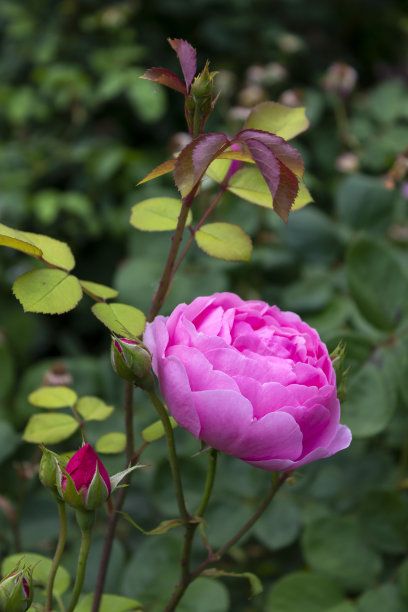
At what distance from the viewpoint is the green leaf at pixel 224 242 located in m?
0.46

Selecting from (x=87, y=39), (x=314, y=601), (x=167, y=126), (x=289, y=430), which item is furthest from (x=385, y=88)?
(x=289, y=430)

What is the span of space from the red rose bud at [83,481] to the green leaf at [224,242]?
0.56 feet

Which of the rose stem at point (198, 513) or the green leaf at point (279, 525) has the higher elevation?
the rose stem at point (198, 513)

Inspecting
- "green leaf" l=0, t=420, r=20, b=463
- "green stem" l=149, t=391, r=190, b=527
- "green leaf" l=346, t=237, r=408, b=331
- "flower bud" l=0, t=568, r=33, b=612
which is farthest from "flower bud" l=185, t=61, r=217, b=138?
"green leaf" l=0, t=420, r=20, b=463

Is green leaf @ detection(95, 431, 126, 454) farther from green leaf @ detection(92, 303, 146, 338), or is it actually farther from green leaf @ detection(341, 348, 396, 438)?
green leaf @ detection(341, 348, 396, 438)

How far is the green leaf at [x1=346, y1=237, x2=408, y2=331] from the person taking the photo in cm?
72

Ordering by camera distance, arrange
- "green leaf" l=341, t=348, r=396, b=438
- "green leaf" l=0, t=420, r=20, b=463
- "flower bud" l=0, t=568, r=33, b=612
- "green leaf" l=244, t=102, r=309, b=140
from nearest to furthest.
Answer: "flower bud" l=0, t=568, r=33, b=612, "green leaf" l=244, t=102, r=309, b=140, "green leaf" l=341, t=348, r=396, b=438, "green leaf" l=0, t=420, r=20, b=463

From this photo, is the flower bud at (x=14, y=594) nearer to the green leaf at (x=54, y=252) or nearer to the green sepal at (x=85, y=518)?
the green sepal at (x=85, y=518)

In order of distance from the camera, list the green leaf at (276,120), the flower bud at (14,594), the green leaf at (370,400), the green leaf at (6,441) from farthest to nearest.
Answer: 1. the green leaf at (6,441)
2. the green leaf at (370,400)
3. the green leaf at (276,120)
4. the flower bud at (14,594)

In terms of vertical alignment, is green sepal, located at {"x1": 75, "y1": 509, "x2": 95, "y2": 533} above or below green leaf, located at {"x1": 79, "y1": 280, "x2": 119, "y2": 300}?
below

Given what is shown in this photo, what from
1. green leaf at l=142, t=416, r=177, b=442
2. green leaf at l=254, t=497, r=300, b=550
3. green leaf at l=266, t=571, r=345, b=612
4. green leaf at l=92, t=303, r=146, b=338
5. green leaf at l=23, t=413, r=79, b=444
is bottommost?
green leaf at l=254, t=497, r=300, b=550

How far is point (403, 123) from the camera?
1507mm

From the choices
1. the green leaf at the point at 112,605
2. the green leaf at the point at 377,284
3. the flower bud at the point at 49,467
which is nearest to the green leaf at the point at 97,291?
the flower bud at the point at 49,467

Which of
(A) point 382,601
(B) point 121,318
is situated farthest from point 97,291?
(A) point 382,601
